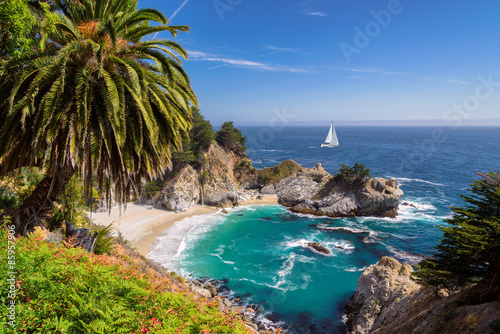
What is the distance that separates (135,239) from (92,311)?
96.4 ft

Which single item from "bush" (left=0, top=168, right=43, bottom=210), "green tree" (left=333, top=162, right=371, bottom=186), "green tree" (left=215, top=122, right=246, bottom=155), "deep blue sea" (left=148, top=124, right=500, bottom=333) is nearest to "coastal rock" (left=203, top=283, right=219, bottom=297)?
"deep blue sea" (left=148, top=124, right=500, bottom=333)

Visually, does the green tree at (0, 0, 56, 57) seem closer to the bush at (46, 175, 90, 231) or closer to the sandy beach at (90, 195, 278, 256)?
the bush at (46, 175, 90, 231)

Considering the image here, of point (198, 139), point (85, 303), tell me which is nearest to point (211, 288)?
point (85, 303)

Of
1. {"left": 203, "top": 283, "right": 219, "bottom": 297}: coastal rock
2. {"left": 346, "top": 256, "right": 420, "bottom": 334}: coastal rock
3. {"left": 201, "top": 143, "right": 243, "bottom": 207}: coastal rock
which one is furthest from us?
{"left": 201, "top": 143, "right": 243, "bottom": 207}: coastal rock

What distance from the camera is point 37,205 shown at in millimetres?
8953

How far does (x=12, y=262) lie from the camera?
198 inches

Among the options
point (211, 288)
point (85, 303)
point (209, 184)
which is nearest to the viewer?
point (85, 303)

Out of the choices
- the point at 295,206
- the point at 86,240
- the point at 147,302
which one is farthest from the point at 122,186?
the point at 295,206

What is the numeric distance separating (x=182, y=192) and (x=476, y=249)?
38.1 meters

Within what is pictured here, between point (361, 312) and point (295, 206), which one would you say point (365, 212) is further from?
point (361, 312)

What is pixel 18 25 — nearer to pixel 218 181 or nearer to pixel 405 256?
pixel 405 256

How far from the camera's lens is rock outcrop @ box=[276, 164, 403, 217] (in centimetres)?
4316

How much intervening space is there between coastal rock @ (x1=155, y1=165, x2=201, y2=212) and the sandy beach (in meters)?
1.12

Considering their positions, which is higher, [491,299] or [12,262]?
[12,262]
